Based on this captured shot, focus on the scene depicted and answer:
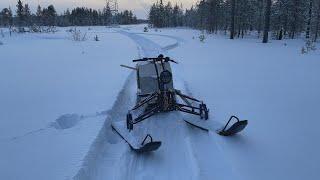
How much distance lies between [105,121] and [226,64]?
32.6ft

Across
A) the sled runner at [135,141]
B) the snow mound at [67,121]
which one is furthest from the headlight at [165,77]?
the snow mound at [67,121]

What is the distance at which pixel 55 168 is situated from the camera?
192 inches

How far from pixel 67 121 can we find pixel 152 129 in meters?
1.86

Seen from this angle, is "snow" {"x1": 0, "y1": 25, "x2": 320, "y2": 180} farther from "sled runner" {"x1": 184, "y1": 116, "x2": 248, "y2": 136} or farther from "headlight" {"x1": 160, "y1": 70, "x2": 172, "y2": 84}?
"headlight" {"x1": 160, "y1": 70, "x2": 172, "y2": 84}

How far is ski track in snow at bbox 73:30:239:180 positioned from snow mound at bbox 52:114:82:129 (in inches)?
26.6

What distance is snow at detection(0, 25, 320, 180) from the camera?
5.16 metres

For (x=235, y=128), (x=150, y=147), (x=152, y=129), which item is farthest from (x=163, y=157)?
(x=235, y=128)

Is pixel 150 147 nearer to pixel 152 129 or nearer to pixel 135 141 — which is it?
pixel 135 141

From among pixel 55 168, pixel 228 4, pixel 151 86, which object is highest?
pixel 228 4

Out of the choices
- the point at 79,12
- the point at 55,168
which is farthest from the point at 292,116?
the point at 79,12

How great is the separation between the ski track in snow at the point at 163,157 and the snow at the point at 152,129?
0.02 metres

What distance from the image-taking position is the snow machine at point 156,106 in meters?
6.46

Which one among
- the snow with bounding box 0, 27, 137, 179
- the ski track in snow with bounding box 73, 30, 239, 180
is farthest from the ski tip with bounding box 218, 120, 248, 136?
the snow with bounding box 0, 27, 137, 179

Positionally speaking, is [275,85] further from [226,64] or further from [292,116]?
[226,64]
